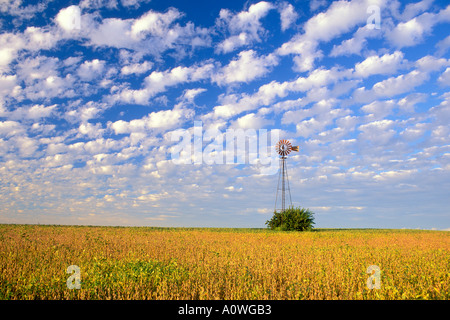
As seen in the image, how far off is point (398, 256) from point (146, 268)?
10920 millimetres

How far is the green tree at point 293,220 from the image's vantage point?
125 feet

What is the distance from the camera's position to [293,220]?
38.6 meters

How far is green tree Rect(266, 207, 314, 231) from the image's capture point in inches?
1497

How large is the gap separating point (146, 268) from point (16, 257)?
6523 millimetres
